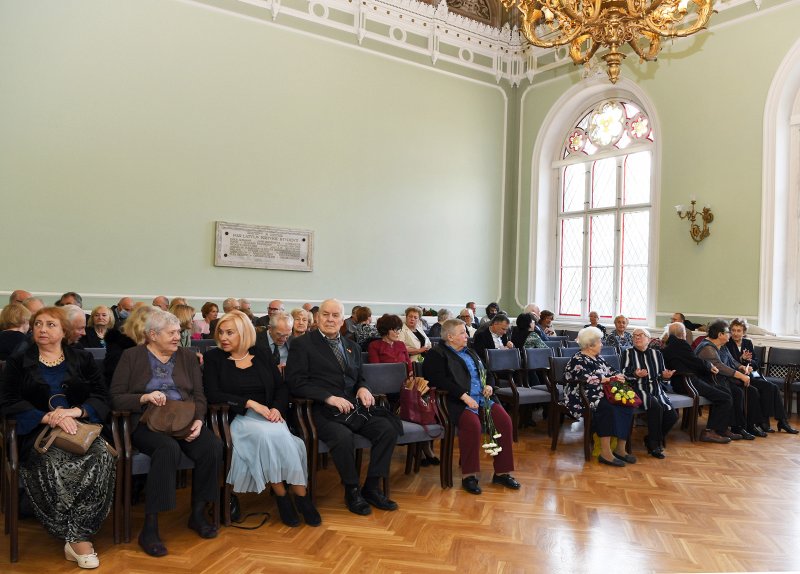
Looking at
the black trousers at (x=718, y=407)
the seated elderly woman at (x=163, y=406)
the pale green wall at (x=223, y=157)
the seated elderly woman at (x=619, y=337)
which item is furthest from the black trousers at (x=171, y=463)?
the seated elderly woman at (x=619, y=337)

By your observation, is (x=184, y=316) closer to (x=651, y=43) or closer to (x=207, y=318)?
(x=207, y=318)

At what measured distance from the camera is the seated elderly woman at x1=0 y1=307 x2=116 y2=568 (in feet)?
11.1

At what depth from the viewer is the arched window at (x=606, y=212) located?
1126 centimetres

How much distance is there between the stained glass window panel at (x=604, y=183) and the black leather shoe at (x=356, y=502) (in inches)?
348

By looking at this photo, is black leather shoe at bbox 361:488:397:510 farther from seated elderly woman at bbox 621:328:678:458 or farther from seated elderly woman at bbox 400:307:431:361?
seated elderly woman at bbox 621:328:678:458

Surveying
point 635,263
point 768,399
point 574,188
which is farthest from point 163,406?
point 574,188

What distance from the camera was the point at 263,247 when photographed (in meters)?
10.1

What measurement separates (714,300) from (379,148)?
18.6 ft

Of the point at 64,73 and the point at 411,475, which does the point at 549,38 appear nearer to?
the point at 64,73

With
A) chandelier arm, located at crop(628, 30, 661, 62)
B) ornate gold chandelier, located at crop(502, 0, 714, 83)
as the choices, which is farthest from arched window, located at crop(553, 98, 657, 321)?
ornate gold chandelier, located at crop(502, 0, 714, 83)

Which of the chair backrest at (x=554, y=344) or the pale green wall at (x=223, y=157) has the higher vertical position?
the pale green wall at (x=223, y=157)

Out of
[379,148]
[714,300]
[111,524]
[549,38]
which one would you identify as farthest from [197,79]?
[714,300]

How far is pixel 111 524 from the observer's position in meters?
3.90

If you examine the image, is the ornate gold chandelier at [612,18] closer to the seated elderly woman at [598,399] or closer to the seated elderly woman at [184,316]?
the seated elderly woman at [598,399]
